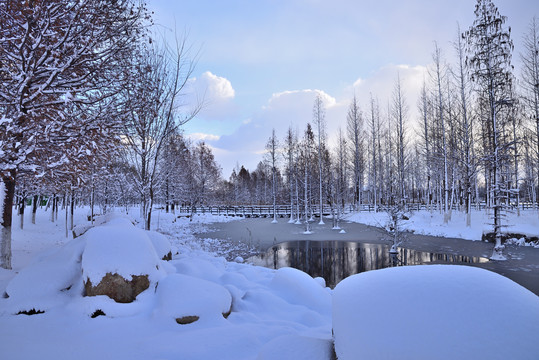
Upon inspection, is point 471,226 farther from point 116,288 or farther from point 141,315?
point 116,288

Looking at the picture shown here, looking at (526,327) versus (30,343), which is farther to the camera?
(30,343)

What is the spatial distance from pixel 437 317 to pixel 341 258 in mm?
9424

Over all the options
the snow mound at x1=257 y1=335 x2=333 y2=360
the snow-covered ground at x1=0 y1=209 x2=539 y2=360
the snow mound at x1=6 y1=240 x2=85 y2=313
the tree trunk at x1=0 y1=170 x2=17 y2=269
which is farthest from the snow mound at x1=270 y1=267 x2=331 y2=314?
the tree trunk at x1=0 y1=170 x2=17 y2=269

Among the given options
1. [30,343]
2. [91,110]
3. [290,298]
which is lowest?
[290,298]

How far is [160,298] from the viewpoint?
357 centimetres

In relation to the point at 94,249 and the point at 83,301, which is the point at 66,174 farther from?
the point at 83,301

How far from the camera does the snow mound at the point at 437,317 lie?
57.7 inches

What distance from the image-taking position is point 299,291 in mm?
4711

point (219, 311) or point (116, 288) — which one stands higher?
point (116, 288)

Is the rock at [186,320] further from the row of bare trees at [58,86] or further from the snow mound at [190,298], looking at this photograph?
the row of bare trees at [58,86]

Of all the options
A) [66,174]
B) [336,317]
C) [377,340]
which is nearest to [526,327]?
[377,340]

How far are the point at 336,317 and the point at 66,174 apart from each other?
6865 millimetres

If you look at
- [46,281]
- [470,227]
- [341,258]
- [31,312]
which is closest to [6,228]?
[46,281]

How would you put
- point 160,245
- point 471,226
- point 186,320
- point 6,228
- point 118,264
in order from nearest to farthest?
point 186,320 → point 118,264 → point 6,228 → point 160,245 → point 471,226
